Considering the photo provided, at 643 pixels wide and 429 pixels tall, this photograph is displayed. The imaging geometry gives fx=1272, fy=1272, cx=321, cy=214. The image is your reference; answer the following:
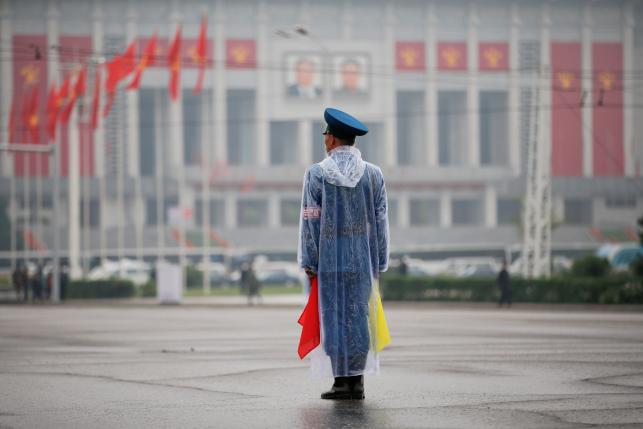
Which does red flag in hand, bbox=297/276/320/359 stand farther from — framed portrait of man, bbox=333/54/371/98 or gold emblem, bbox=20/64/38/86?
framed portrait of man, bbox=333/54/371/98

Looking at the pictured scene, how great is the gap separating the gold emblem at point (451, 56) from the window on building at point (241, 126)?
15.6 m

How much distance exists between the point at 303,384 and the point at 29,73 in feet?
282

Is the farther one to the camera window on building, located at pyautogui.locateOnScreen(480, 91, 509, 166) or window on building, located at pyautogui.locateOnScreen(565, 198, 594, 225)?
window on building, located at pyautogui.locateOnScreen(480, 91, 509, 166)

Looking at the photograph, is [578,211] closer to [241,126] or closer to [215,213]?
[241,126]

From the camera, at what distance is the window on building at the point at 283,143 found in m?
109

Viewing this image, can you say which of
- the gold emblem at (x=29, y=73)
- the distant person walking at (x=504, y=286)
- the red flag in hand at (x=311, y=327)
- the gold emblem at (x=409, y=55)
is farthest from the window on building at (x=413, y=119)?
the red flag in hand at (x=311, y=327)

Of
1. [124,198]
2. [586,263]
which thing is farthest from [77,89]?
[124,198]

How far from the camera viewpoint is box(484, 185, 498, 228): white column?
102250 millimetres

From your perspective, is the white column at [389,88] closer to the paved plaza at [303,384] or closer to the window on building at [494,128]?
the window on building at [494,128]

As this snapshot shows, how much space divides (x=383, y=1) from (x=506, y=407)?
97.9 m

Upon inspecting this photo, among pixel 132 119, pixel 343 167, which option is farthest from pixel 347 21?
pixel 343 167

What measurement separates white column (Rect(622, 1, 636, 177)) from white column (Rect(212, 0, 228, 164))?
3127 cm

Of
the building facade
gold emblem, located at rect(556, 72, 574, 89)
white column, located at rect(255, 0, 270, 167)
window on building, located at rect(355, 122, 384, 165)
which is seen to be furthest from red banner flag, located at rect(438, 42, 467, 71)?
white column, located at rect(255, 0, 270, 167)

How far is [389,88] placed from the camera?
10062 cm
